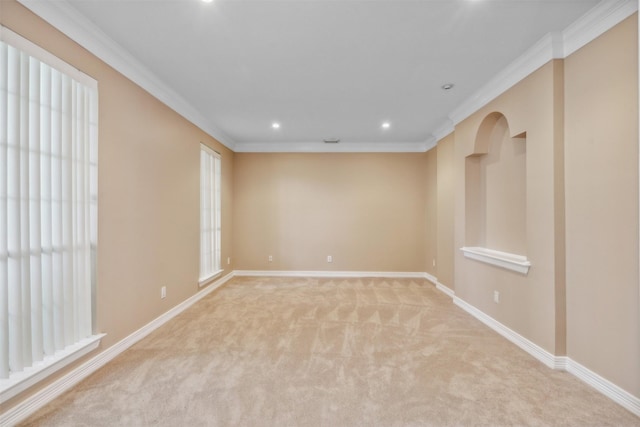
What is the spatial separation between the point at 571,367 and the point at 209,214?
15.2 ft

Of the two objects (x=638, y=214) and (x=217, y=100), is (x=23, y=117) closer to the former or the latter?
(x=217, y=100)

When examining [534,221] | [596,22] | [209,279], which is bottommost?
[209,279]

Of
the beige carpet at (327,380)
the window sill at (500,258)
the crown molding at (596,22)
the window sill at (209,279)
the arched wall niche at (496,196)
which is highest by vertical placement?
the crown molding at (596,22)

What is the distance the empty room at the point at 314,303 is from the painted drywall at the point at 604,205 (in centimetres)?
1

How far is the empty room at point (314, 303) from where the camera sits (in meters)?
1.81

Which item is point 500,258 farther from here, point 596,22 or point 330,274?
point 330,274

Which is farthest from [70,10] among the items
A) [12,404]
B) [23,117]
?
[12,404]

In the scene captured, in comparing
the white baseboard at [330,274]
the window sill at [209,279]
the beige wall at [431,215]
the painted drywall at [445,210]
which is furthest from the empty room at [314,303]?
the white baseboard at [330,274]

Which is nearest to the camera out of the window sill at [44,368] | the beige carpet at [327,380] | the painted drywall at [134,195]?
the window sill at [44,368]

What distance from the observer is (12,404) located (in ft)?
5.45

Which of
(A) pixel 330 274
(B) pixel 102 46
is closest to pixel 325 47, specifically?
(B) pixel 102 46

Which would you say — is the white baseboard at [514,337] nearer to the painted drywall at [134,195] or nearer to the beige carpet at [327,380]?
the beige carpet at [327,380]

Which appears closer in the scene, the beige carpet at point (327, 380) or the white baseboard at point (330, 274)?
the beige carpet at point (327, 380)

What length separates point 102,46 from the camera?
234 cm
